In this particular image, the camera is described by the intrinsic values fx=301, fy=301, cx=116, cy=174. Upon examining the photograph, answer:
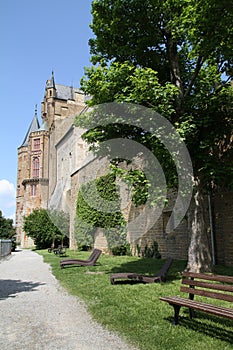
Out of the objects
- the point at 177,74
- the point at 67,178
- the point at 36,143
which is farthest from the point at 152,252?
the point at 36,143

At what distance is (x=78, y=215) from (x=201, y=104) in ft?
53.1

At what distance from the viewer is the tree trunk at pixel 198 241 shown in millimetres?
9789

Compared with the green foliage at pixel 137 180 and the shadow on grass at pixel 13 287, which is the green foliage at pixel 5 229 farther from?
the green foliage at pixel 137 180

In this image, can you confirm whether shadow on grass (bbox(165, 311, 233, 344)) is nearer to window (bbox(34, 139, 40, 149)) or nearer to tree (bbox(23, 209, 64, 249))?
tree (bbox(23, 209, 64, 249))

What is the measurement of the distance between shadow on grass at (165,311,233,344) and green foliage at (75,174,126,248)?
13.6 meters

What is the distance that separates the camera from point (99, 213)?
2178 cm

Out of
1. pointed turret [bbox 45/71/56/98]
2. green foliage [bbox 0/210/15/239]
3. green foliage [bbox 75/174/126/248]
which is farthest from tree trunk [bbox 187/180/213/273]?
pointed turret [bbox 45/71/56/98]

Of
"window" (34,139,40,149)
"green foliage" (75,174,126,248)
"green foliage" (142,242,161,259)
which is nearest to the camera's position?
"green foliage" (142,242,161,259)

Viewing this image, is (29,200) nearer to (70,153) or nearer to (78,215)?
(70,153)

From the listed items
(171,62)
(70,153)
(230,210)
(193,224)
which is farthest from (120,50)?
(70,153)

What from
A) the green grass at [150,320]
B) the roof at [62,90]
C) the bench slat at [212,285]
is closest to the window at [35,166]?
the roof at [62,90]

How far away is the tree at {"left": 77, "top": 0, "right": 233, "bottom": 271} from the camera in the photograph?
8.74m

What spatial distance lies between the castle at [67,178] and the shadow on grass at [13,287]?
501 centimetres

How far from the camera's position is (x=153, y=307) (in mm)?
5789
